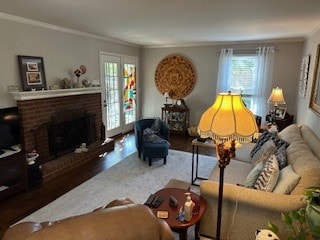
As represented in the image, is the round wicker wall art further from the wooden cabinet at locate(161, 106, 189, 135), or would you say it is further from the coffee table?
the coffee table

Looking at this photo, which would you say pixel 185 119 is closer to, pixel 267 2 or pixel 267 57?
pixel 267 57

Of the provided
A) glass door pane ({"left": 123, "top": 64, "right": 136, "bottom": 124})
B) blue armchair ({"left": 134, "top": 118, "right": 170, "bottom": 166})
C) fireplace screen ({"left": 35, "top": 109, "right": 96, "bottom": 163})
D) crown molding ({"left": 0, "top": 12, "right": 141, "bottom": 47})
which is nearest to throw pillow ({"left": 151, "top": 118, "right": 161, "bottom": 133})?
blue armchair ({"left": 134, "top": 118, "right": 170, "bottom": 166})

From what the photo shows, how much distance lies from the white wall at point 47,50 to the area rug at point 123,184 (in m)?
1.65

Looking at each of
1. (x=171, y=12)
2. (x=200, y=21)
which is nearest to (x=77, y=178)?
(x=171, y=12)

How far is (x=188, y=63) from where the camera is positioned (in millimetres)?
6098

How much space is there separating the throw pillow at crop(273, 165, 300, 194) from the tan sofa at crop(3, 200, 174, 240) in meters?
1.24

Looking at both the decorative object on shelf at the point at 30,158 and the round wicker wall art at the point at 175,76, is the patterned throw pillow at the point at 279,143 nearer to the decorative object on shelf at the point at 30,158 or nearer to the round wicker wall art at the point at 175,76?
the decorative object on shelf at the point at 30,158

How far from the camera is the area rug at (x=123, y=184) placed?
9.12ft

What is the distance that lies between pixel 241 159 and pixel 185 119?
2.88 meters

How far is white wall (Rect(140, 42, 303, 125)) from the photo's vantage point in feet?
17.0

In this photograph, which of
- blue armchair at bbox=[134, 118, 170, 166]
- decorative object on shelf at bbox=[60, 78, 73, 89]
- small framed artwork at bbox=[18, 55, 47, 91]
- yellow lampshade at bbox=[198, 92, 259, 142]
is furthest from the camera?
decorative object on shelf at bbox=[60, 78, 73, 89]

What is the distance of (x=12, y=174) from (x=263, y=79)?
17.2ft

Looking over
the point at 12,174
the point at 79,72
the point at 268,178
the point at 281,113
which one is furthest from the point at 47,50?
the point at 281,113

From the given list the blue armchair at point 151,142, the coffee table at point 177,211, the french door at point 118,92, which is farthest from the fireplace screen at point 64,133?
the coffee table at point 177,211
